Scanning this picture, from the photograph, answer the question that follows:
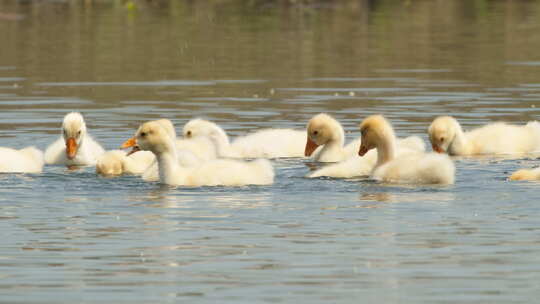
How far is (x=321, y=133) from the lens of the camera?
49.2 ft

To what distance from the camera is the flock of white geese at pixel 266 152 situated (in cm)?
A: 1251

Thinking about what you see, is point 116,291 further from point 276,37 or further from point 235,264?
point 276,37

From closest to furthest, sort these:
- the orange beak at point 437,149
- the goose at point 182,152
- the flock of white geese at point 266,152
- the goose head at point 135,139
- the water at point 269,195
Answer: the water at point 269,195, the flock of white geese at point 266,152, the goose head at point 135,139, the goose at point 182,152, the orange beak at point 437,149

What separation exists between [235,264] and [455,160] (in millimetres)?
6149

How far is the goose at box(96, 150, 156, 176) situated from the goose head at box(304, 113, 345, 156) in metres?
1.77

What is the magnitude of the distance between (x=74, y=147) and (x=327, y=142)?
2659 millimetres

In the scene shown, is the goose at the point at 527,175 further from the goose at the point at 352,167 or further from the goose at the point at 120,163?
the goose at the point at 120,163

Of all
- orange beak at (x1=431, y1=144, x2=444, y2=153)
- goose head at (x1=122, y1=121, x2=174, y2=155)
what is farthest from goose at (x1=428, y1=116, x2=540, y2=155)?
goose head at (x1=122, y1=121, x2=174, y2=155)

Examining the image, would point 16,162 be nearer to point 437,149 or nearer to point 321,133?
point 321,133

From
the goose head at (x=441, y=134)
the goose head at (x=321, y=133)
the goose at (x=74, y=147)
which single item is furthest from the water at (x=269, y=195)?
the goose head at (x=441, y=134)

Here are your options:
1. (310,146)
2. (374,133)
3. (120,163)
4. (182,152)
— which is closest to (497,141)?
(310,146)

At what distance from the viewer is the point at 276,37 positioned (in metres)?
32.9

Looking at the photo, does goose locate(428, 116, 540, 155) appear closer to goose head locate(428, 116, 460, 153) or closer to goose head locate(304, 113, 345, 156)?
goose head locate(428, 116, 460, 153)

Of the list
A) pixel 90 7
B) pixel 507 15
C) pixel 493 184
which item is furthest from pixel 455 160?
pixel 90 7
